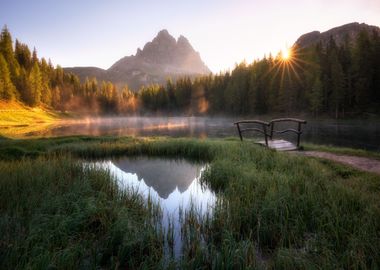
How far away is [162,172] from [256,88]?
5873cm

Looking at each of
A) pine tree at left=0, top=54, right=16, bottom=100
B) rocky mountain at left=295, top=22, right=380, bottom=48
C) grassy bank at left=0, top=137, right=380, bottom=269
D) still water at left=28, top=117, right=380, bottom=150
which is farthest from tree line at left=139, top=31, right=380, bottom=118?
rocky mountain at left=295, top=22, right=380, bottom=48

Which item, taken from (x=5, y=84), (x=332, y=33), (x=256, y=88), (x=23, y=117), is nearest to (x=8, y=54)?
(x=5, y=84)

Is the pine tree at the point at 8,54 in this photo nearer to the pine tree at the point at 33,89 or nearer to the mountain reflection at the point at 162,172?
the pine tree at the point at 33,89

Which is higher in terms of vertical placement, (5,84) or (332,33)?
(332,33)

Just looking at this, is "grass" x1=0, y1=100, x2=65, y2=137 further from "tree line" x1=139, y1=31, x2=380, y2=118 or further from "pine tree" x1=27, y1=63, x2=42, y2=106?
"tree line" x1=139, y1=31, x2=380, y2=118

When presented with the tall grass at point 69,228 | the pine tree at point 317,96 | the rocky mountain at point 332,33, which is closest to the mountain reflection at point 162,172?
the tall grass at point 69,228

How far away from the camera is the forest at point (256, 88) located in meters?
48.2

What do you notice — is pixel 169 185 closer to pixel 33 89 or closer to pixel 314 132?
pixel 314 132

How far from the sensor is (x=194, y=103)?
330 ft

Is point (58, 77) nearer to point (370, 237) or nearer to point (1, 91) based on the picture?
point (1, 91)

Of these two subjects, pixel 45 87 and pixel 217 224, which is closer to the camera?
pixel 217 224

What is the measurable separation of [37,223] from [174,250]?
3.06m

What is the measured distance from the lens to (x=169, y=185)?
1075 cm

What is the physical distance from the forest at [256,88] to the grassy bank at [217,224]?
49.8 metres
